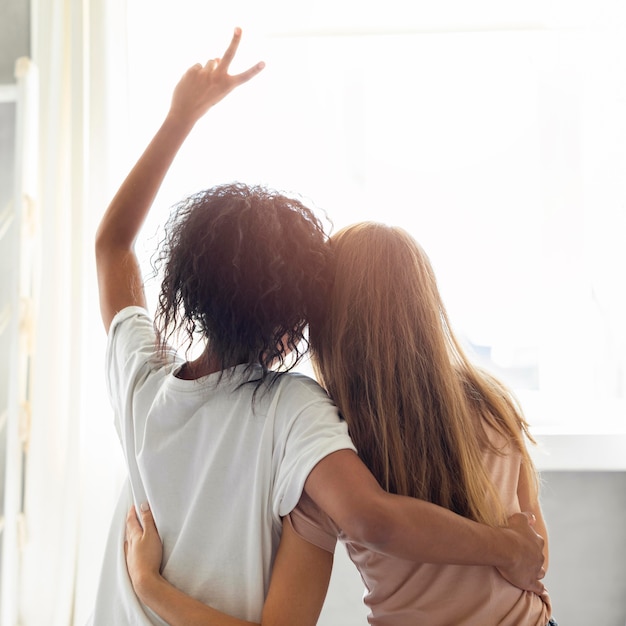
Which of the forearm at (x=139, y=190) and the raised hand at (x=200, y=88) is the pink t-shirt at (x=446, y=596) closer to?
the forearm at (x=139, y=190)

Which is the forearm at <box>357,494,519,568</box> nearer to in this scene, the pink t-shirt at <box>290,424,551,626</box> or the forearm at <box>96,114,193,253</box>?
the pink t-shirt at <box>290,424,551,626</box>

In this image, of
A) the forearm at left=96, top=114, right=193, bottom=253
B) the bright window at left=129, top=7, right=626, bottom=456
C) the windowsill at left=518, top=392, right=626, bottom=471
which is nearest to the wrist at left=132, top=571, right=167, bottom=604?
the forearm at left=96, top=114, right=193, bottom=253

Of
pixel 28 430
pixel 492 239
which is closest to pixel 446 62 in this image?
pixel 492 239

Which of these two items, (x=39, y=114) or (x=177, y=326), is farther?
(x=39, y=114)

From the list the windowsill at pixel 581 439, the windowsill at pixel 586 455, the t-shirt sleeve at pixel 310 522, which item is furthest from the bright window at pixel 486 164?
the t-shirt sleeve at pixel 310 522

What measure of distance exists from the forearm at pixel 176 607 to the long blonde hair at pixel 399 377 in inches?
11.0

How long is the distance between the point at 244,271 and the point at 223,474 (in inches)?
10.5

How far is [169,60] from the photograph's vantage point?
5.95ft

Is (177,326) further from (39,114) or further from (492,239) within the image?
(492,239)

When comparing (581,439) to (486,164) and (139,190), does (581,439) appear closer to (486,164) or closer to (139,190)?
(486,164)

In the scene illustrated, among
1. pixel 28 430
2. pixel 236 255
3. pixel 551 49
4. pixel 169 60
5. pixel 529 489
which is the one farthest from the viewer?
pixel 551 49

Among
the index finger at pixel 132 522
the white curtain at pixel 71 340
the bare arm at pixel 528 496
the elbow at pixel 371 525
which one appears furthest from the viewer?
the white curtain at pixel 71 340

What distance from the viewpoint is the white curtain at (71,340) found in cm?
162

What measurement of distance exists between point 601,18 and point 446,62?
0.43 metres
